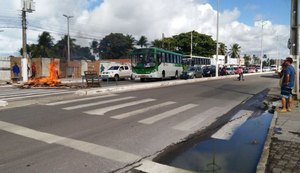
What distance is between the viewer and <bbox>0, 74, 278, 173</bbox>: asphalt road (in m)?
6.06

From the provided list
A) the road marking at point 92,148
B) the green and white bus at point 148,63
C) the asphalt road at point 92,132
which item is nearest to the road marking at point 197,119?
the asphalt road at point 92,132

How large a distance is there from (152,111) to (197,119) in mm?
Answer: 1881

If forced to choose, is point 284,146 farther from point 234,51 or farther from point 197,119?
point 234,51

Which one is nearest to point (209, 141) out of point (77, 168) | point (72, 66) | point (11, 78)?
point (77, 168)

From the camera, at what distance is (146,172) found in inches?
224

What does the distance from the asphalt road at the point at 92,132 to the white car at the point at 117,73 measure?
2305 centimetres

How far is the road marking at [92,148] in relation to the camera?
593 cm

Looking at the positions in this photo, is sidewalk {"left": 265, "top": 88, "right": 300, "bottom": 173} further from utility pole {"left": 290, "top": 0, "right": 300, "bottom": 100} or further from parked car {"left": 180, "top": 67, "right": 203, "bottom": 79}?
parked car {"left": 180, "top": 67, "right": 203, "bottom": 79}

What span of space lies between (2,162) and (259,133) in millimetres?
6303

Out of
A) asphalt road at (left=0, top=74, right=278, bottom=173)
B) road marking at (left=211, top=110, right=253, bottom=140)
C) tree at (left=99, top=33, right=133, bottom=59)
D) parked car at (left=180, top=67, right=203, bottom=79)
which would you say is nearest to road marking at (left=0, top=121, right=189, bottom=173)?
asphalt road at (left=0, top=74, right=278, bottom=173)

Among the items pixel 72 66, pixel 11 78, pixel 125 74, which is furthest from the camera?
pixel 72 66

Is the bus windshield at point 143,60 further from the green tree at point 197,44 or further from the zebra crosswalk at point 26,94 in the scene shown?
the green tree at point 197,44

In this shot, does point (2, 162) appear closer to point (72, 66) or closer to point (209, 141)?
point (209, 141)

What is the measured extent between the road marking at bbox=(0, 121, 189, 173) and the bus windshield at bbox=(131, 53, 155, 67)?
79.5 feet
